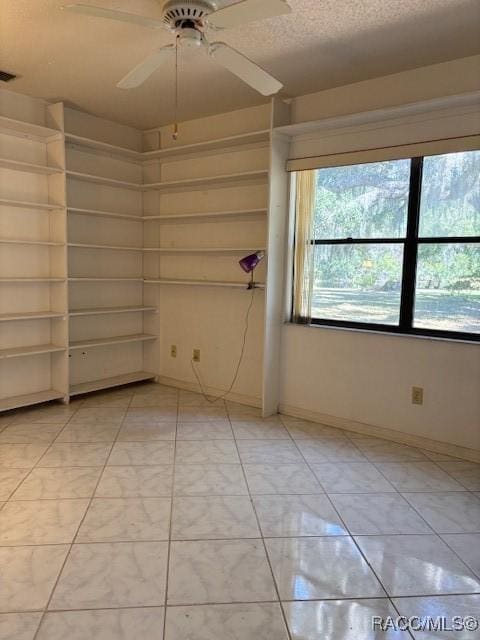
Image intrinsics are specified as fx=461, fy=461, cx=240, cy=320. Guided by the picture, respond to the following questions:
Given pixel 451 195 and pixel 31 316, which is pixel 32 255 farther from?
pixel 451 195

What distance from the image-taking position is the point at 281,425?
3.80m

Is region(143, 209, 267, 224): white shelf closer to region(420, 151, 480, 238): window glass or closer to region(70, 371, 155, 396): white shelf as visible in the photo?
region(420, 151, 480, 238): window glass

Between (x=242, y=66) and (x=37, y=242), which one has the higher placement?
(x=242, y=66)

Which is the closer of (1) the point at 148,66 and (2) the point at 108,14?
(2) the point at 108,14

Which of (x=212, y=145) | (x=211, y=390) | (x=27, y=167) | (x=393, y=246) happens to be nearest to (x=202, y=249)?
(x=212, y=145)

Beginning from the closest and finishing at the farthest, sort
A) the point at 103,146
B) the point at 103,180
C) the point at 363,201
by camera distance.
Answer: the point at 363,201, the point at 103,146, the point at 103,180

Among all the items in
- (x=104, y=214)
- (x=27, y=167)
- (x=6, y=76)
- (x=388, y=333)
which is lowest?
(x=388, y=333)

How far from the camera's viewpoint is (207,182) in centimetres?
431

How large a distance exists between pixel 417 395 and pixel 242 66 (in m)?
2.48

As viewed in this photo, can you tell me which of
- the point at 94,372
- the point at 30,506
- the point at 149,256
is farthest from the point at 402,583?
the point at 149,256

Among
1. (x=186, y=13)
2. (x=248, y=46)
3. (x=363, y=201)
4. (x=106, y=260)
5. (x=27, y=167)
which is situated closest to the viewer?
(x=186, y=13)

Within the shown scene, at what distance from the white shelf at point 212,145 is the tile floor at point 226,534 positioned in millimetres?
2416

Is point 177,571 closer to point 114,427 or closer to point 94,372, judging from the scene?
point 114,427

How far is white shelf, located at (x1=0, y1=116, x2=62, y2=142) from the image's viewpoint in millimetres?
3650
